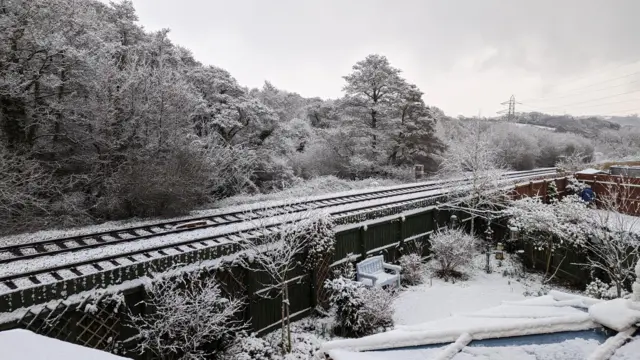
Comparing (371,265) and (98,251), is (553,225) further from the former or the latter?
(98,251)

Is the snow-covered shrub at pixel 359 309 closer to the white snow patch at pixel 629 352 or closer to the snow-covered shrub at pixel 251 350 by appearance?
the snow-covered shrub at pixel 251 350

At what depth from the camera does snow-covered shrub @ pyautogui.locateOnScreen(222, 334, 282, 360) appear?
6834mm

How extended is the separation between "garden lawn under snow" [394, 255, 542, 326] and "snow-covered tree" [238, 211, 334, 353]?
9.14ft

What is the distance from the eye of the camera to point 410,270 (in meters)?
11.3

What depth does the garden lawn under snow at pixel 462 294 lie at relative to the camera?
30.3 ft

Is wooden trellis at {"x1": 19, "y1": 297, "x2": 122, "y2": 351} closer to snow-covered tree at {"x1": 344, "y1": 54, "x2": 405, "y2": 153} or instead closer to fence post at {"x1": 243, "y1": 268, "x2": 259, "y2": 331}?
fence post at {"x1": 243, "y1": 268, "x2": 259, "y2": 331}

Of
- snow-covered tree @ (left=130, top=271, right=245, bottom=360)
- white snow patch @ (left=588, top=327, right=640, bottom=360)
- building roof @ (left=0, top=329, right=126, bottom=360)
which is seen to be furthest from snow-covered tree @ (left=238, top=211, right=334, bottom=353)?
white snow patch @ (left=588, top=327, right=640, bottom=360)

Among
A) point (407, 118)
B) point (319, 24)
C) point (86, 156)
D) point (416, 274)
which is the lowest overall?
point (416, 274)

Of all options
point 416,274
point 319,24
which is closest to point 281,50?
point 319,24

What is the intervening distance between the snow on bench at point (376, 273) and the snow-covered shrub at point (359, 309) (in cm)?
112

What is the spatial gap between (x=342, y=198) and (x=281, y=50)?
1593cm

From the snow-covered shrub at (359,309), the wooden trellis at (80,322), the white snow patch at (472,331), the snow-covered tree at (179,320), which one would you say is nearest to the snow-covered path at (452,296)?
the snow-covered shrub at (359,309)

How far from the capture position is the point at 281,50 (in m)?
27.6

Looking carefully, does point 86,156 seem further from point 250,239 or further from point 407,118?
point 407,118
